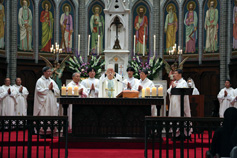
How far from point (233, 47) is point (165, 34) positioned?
129 inches

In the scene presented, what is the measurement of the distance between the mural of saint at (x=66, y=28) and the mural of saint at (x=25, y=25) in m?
1.46

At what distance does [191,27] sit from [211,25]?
0.94 m

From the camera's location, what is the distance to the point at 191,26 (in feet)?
60.2

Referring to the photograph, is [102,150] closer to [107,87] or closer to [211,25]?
[107,87]

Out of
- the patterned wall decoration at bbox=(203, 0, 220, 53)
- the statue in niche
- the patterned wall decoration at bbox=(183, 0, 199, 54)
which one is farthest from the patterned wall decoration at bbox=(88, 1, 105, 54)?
the patterned wall decoration at bbox=(203, 0, 220, 53)

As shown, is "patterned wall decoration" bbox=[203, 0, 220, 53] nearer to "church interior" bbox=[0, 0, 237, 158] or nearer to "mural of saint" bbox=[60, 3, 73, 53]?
"church interior" bbox=[0, 0, 237, 158]

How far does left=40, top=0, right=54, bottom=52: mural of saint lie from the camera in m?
18.1

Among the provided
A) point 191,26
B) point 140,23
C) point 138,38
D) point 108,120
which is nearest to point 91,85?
point 108,120

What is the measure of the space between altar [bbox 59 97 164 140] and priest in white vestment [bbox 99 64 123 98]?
0.85 m

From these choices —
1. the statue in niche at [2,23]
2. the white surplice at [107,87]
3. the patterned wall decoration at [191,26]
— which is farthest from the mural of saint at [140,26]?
the white surplice at [107,87]

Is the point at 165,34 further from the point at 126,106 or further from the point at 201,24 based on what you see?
the point at 126,106

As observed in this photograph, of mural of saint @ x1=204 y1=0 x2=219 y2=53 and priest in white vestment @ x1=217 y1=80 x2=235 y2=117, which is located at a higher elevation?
mural of saint @ x1=204 y1=0 x2=219 y2=53

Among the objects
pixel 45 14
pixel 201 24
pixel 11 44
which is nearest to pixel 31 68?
pixel 11 44

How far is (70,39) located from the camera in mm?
18688
